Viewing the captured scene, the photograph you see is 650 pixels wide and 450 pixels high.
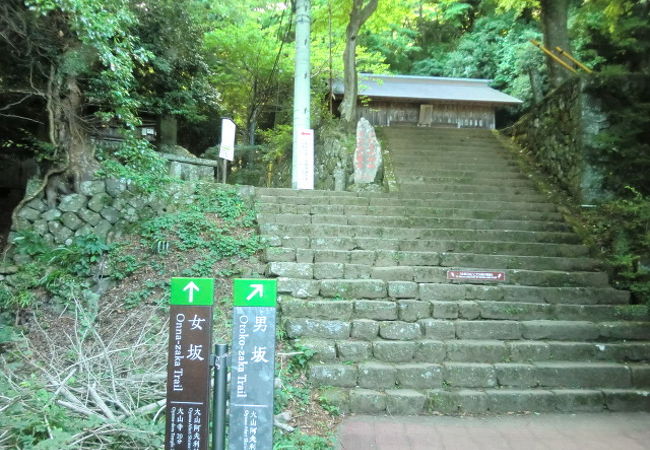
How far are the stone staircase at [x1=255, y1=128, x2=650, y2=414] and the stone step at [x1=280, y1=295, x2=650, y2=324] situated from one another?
0.01 m

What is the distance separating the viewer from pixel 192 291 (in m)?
2.04

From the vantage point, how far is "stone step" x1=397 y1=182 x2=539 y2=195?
7.85 m

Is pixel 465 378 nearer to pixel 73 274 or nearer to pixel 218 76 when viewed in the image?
pixel 73 274

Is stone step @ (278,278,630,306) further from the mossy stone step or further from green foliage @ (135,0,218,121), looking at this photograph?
green foliage @ (135,0,218,121)

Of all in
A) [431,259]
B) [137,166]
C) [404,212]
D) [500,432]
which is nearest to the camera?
[500,432]

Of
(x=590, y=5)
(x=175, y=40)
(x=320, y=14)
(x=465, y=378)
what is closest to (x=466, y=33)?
(x=320, y=14)

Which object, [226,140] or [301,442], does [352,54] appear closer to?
[226,140]

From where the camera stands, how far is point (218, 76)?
12.0 metres

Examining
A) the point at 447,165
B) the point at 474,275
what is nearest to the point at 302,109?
the point at 447,165

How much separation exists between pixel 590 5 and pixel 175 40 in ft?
27.3

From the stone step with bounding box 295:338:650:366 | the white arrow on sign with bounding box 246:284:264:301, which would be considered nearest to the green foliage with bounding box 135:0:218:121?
the stone step with bounding box 295:338:650:366

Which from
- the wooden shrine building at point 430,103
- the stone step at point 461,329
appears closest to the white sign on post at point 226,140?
the stone step at point 461,329

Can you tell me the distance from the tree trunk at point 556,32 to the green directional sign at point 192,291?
1065 centimetres

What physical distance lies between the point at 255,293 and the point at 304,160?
6364mm
